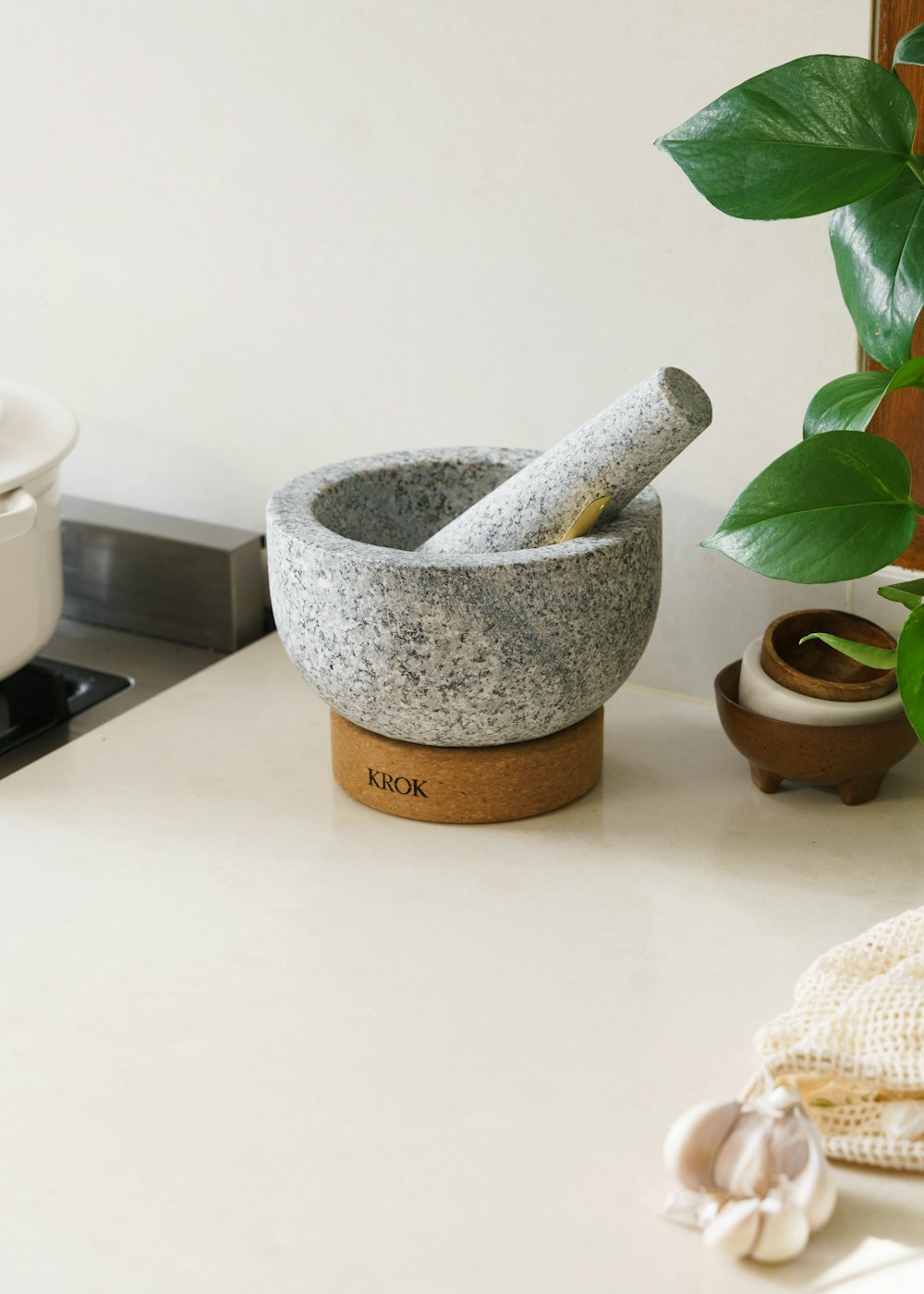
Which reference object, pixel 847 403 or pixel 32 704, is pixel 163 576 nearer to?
pixel 32 704

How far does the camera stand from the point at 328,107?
1.15 meters

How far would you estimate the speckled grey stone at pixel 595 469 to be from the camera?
0.88m

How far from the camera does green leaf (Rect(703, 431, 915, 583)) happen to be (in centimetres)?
78

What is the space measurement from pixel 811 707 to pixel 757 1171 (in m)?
0.39

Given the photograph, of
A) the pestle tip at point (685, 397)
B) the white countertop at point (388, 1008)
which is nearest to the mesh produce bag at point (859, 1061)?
the white countertop at point (388, 1008)

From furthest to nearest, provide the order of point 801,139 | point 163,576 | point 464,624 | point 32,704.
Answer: point 163,576
point 32,704
point 464,624
point 801,139

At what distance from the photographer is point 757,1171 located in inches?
24.6

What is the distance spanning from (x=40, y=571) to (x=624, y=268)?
48 cm

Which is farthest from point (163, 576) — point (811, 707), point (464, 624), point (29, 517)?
point (811, 707)

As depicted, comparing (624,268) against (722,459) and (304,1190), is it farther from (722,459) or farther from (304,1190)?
(304,1190)

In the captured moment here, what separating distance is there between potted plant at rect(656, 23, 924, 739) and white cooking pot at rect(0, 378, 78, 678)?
0.49 m

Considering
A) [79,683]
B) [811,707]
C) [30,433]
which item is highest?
[30,433]

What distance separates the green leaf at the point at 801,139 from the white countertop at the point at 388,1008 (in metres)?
0.41

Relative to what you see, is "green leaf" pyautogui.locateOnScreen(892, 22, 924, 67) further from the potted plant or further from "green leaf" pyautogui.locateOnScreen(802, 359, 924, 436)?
"green leaf" pyautogui.locateOnScreen(802, 359, 924, 436)
